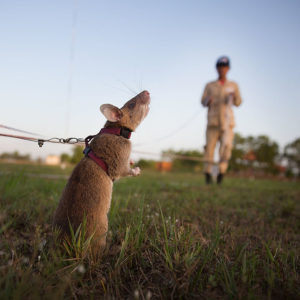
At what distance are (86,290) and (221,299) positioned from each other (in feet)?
2.55

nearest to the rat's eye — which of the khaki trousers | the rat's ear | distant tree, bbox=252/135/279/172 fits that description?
the rat's ear

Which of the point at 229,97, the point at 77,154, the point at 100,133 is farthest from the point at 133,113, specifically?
the point at 229,97

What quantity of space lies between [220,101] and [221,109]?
262 millimetres

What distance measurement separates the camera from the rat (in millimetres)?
1753

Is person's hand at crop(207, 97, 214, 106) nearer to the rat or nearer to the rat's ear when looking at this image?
the rat

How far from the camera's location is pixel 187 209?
3.51 m

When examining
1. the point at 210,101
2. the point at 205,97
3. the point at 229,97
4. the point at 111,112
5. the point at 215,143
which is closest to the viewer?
the point at 111,112

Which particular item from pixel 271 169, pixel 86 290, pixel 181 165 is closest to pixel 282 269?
pixel 86 290

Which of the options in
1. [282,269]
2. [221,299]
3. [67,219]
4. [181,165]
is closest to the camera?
[221,299]

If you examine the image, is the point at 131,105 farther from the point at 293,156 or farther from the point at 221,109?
the point at 293,156

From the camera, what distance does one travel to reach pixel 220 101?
24.1 ft

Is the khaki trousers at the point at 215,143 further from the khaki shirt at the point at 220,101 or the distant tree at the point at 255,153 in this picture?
the distant tree at the point at 255,153

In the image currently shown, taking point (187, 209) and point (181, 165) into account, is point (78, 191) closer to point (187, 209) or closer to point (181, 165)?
point (187, 209)

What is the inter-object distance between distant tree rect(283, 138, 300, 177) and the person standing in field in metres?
47.1
